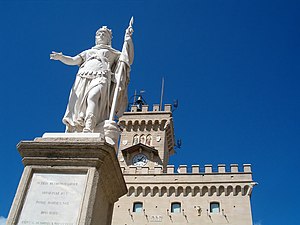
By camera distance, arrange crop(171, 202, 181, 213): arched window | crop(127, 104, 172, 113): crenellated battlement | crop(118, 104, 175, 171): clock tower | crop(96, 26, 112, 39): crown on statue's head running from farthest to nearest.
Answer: crop(127, 104, 172, 113): crenellated battlement, crop(118, 104, 175, 171): clock tower, crop(171, 202, 181, 213): arched window, crop(96, 26, 112, 39): crown on statue's head

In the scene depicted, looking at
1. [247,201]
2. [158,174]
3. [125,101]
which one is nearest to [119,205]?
[158,174]

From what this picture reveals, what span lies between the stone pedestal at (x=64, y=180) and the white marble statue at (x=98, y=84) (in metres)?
0.55

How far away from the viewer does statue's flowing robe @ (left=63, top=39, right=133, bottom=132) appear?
549 centimetres

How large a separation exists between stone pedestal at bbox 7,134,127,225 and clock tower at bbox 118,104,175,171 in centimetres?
2971

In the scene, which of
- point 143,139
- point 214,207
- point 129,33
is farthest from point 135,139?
point 129,33

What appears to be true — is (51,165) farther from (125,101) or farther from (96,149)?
(125,101)

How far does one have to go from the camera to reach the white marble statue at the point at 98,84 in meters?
5.43

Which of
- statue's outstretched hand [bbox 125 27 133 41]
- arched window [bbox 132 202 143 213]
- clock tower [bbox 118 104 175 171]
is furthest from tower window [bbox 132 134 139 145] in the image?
statue's outstretched hand [bbox 125 27 133 41]

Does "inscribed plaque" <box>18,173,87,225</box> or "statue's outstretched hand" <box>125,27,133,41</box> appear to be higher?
"statue's outstretched hand" <box>125,27,133,41</box>

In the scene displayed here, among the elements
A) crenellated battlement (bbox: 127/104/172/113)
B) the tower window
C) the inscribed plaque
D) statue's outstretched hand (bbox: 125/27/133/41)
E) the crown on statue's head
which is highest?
crenellated battlement (bbox: 127/104/172/113)

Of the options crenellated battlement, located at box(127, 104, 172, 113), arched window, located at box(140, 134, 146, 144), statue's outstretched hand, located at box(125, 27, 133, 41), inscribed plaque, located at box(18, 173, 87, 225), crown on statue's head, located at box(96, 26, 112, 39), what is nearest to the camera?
inscribed plaque, located at box(18, 173, 87, 225)

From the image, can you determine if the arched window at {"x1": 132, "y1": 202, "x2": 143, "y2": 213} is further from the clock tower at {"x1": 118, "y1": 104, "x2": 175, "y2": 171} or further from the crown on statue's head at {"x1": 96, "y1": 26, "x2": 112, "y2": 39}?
the crown on statue's head at {"x1": 96, "y1": 26, "x2": 112, "y2": 39}

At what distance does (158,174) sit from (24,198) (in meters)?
28.2

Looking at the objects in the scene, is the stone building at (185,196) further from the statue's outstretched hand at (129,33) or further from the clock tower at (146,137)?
the statue's outstretched hand at (129,33)
